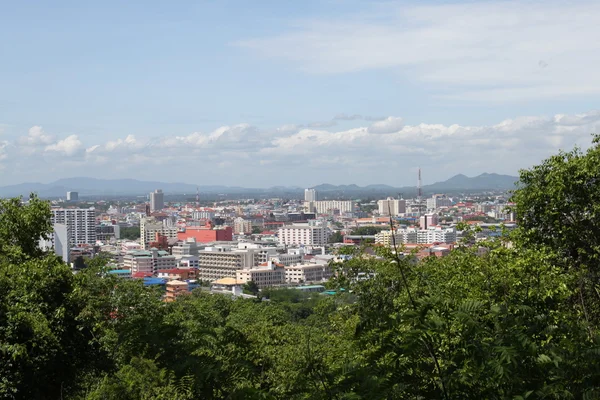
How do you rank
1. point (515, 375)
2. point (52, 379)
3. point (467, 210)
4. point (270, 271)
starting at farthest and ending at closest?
1. point (467, 210)
2. point (270, 271)
3. point (52, 379)
4. point (515, 375)

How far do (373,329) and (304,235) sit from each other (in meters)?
89.6

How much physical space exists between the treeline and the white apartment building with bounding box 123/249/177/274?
52.1m

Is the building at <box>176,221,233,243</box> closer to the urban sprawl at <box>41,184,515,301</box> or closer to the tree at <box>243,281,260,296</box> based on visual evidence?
the urban sprawl at <box>41,184,515,301</box>

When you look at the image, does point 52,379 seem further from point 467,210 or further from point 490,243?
point 467,210

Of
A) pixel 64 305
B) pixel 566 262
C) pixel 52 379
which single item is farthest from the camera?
pixel 566 262

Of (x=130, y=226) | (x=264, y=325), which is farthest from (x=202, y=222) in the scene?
(x=264, y=325)

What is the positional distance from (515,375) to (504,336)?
0.21m

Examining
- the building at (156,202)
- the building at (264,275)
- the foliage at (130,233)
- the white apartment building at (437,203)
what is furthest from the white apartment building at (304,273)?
the building at (156,202)

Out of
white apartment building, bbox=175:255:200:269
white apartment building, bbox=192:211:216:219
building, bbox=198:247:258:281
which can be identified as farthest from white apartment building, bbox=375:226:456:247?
white apartment building, bbox=192:211:216:219

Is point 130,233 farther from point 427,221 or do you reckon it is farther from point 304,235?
point 427,221

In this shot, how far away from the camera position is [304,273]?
2419 inches

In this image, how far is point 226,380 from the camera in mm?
2527

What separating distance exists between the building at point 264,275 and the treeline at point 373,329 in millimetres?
44922

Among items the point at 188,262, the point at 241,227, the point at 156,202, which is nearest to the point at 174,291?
the point at 188,262
